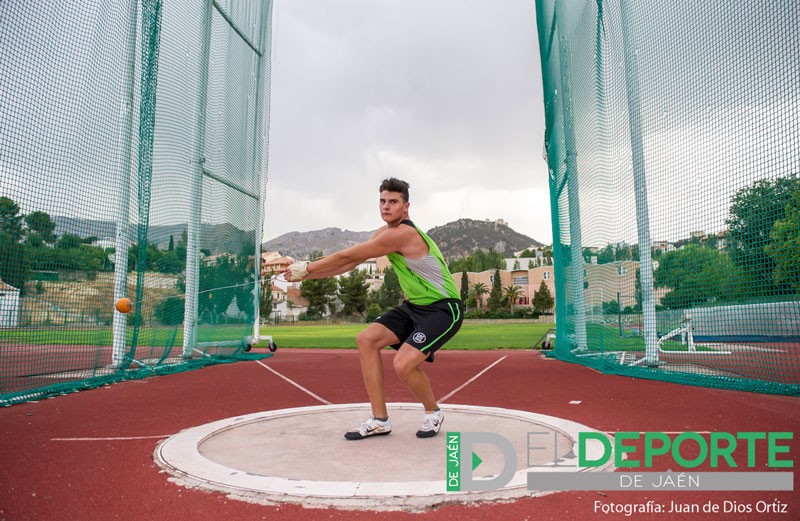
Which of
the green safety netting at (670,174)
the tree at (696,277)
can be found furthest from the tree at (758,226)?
the tree at (696,277)

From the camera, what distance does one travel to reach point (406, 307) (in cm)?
398

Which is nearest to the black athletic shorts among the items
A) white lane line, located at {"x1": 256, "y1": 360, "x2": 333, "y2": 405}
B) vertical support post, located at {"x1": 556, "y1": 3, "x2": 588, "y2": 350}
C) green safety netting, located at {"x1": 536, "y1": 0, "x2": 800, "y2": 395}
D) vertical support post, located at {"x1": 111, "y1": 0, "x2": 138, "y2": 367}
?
white lane line, located at {"x1": 256, "y1": 360, "x2": 333, "y2": 405}

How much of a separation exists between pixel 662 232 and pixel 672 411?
125 inches

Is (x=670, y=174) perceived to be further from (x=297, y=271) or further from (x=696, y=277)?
(x=297, y=271)

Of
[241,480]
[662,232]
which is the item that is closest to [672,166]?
[662,232]

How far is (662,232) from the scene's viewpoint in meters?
7.11

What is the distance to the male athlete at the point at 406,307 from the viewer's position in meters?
3.65

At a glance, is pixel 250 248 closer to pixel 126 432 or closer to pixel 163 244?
pixel 163 244

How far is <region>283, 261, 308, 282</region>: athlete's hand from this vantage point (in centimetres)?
361

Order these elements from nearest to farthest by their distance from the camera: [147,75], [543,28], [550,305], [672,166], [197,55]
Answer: [672,166], [147,75], [197,55], [543,28], [550,305]

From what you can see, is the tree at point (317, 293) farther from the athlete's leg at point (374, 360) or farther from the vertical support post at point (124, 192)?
the athlete's leg at point (374, 360)

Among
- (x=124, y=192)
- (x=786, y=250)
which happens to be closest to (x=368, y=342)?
(x=124, y=192)

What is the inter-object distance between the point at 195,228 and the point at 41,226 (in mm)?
3254

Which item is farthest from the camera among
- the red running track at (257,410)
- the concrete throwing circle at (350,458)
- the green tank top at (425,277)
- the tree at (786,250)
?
the tree at (786,250)
